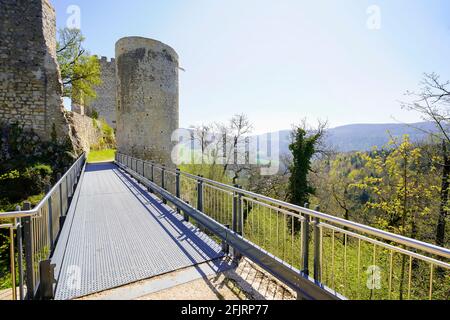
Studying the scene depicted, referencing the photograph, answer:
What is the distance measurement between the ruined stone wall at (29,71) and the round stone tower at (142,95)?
413cm

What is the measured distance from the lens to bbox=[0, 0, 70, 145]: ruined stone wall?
14.9 m

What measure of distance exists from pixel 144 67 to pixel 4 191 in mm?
12057

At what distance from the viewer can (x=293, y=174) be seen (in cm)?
1898

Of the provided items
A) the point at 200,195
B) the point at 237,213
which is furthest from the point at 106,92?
the point at 237,213

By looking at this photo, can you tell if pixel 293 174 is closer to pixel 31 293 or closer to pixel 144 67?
pixel 144 67

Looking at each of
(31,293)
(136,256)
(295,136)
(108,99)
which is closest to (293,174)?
(295,136)

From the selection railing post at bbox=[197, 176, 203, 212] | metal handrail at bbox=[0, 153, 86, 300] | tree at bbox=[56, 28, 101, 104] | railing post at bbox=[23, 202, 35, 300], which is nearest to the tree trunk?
railing post at bbox=[197, 176, 203, 212]

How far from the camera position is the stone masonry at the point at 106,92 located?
34906 millimetres

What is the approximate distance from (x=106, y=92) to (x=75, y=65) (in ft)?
48.7

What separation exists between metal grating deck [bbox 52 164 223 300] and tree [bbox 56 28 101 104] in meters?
17.6

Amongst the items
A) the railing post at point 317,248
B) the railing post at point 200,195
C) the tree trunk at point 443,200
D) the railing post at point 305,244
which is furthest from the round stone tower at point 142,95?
the railing post at point 317,248

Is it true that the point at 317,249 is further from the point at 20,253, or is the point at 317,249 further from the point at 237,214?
the point at 20,253

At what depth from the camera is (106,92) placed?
117ft

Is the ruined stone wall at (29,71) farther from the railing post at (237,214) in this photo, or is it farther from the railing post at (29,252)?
the railing post at (29,252)
